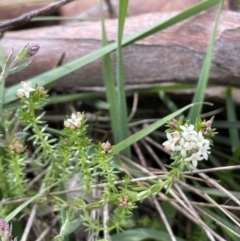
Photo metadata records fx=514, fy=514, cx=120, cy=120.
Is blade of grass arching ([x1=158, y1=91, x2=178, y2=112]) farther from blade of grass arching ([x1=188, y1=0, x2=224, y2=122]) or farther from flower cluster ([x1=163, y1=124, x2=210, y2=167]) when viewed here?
flower cluster ([x1=163, y1=124, x2=210, y2=167])

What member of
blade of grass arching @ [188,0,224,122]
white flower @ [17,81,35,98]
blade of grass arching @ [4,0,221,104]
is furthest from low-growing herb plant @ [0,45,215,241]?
blade of grass arching @ [188,0,224,122]

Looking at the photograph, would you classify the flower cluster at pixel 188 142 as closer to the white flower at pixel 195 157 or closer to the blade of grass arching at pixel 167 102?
the white flower at pixel 195 157

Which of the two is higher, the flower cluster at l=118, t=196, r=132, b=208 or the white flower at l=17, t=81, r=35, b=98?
the white flower at l=17, t=81, r=35, b=98

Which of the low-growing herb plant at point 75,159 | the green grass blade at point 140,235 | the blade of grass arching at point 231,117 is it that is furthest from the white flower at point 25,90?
the blade of grass arching at point 231,117

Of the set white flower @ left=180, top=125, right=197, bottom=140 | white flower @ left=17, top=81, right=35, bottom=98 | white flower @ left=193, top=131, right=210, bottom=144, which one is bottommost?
white flower @ left=193, top=131, right=210, bottom=144

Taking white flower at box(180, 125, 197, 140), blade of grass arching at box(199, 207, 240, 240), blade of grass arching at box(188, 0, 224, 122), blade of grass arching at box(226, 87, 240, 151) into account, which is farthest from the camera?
blade of grass arching at box(226, 87, 240, 151)

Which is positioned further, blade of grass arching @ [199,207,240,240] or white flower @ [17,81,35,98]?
blade of grass arching @ [199,207,240,240]
